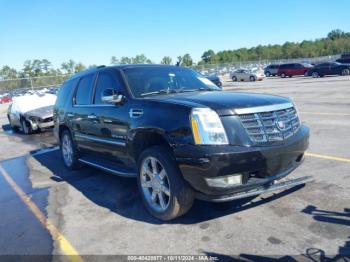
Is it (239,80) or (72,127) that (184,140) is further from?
(239,80)

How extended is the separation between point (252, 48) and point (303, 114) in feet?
447

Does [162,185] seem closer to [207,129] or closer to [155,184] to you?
[155,184]

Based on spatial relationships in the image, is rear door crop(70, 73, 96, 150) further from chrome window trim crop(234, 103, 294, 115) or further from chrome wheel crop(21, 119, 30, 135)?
chrome wheel crop(21, 119, 30, 135)

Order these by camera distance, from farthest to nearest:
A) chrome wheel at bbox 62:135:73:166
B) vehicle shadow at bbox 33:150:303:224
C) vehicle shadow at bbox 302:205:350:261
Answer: chrome wheel at bbox 62:135:73:166, vehicle shadow at bbox 33:150:303:224, vehicle shadow at bbox 302:205:350:261

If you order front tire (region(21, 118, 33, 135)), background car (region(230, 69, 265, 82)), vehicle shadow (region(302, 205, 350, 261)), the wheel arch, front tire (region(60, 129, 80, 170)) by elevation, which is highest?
the wheel arch

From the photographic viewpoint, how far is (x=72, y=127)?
7164mm

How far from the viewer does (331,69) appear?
3759 centimetres

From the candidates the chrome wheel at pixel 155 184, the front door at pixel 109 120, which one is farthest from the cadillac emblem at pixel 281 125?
the front door at pixel 109 120

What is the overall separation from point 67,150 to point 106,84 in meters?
2.33

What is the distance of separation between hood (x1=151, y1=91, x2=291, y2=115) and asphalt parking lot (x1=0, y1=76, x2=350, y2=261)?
4.13ft

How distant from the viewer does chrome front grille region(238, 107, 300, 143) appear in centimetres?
412

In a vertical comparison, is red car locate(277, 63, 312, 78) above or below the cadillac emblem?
below

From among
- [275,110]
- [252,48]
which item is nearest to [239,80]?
[275,110]

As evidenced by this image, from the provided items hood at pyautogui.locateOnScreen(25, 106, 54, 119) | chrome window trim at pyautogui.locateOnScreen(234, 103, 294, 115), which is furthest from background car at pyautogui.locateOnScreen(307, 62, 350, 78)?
chrome window trim at pyautogui.locateOnScreen(234, 103, 294, 115)
